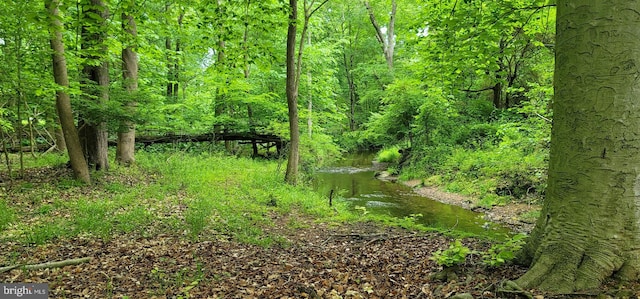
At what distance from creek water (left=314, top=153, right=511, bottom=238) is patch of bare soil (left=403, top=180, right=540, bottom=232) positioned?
0.92 feet

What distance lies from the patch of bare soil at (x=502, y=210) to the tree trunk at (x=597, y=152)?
494 centimetres

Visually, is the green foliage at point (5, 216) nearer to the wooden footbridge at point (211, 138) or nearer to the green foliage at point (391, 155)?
the wooden footbridge at point (211, 138)

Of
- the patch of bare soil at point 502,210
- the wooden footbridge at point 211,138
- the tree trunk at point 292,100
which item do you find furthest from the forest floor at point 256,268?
the wooden footbridge at point 211,138

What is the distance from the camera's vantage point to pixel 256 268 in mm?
4523

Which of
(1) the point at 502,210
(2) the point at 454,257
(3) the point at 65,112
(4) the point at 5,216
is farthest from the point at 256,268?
(1) the point at 502,210

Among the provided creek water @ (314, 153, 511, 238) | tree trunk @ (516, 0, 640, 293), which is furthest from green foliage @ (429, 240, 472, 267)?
creek water @ (314, 153, 511, 238)

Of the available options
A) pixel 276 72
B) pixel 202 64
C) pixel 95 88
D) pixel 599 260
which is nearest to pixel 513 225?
pixel 599 260

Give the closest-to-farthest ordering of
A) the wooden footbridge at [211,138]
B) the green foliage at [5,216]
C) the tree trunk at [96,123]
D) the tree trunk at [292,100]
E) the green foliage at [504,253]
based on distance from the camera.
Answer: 1. the green foliage at [504,253]
2. the green foliage at [5,216]
3. the tree trunk at [96,123]
4. the tree trunk at [292,100]
5. the wooden footbridge at [211,138]

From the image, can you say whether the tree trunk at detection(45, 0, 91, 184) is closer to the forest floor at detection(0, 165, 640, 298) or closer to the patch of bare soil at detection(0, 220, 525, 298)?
the forest floor at detection(0, 165, 640, 298)

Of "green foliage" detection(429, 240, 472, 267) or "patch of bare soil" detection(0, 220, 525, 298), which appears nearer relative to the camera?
"green foliage" detection(429, 240, 472, 267)

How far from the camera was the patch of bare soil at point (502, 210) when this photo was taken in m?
7.86

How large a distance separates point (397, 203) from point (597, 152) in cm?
804

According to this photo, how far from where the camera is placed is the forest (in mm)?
2736

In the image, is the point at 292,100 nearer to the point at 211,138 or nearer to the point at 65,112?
the point at 65,112
